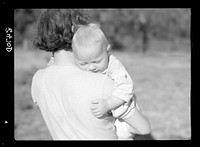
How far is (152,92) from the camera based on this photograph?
733 centimetres

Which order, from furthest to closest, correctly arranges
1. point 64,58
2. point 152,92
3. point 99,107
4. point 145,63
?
point 145,63 < point 152,92 < point 64,58 < point 99,107

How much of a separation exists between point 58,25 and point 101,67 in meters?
0.27

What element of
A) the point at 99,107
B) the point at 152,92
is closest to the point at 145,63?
the point at 152,92

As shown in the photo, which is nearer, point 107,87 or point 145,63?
point 107,87

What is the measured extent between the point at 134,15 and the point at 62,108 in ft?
37.5

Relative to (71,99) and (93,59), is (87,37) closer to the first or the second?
(93,59)

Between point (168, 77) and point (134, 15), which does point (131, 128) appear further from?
point (134, 15)

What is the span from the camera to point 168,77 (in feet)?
28.4

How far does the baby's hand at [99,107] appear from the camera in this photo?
4.70ft

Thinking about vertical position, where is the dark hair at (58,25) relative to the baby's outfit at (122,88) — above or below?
above

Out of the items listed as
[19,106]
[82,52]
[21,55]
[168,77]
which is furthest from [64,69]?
[21,55]

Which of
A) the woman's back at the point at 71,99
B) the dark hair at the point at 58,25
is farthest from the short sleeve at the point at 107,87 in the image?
the dark hair at the point at 58,25

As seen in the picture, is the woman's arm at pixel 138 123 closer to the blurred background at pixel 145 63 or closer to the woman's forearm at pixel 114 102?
the woman's forearm at pixel 114 102

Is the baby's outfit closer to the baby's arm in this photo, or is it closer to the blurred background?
the baby's arm
